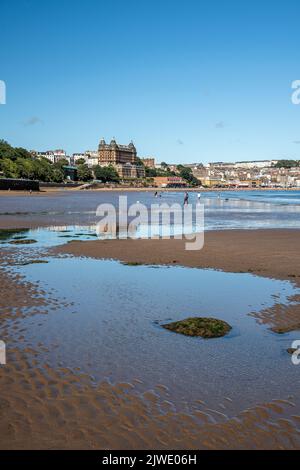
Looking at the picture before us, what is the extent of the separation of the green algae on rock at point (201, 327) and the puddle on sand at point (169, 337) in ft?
0.69

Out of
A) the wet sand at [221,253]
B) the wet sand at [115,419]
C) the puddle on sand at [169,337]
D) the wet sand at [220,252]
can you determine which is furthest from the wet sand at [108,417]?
the wet sand at [220,252]

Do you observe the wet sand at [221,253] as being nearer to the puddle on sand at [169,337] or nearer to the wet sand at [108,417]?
the puddle on sand at [169,337]

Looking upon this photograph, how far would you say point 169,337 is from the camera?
7.99 meters

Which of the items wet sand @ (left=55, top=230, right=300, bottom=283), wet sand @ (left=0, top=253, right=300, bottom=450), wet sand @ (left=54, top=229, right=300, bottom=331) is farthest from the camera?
wet sand @ (left=55, top=230, right=300, bottom=283)

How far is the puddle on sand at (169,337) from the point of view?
6.19 meters

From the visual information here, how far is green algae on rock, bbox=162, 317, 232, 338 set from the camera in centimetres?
814

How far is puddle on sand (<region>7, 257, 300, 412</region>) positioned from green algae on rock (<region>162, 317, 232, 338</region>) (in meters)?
0.21

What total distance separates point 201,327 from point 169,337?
70 centimetres

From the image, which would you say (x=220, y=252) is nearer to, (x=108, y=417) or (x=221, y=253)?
(x=221, y=253)

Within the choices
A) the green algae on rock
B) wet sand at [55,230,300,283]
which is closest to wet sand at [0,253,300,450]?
the green algae on rock

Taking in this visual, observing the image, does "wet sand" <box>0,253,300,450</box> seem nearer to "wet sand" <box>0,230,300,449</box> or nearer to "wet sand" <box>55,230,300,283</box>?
"wet sand" <box>0,230,300,449</box>

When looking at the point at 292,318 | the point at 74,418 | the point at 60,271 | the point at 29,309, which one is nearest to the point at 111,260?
the point at 60,271

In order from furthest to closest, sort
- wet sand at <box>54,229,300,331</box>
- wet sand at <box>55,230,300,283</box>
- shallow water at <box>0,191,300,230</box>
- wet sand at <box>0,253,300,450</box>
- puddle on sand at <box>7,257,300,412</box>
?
shallow water at <box>0,191,300,230</box>, wet sand at <box>55,230,300,283</box>, wet sand at <box>54,229,300,331</box>, puddle on sand at <box>7,257,300,412</box>, wet sand at <box>0,253,300,450</box>

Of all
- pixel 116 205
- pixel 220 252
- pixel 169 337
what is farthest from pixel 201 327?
pixel 116 205
